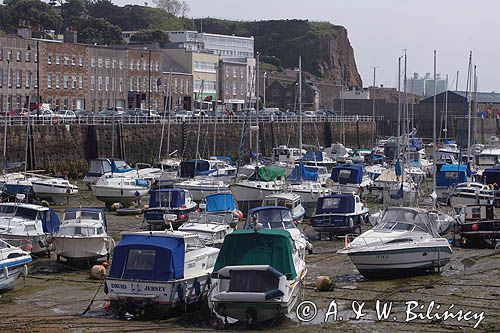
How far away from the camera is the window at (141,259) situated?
21.3 metres

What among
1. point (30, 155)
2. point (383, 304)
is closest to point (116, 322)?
point (383, 304)

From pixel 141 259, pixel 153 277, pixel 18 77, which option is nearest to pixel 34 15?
pixel 18 77

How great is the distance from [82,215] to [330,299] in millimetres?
9325

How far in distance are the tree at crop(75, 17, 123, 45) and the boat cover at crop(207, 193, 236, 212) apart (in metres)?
108

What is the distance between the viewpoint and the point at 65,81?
3155 inches

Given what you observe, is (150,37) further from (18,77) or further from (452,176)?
(452,176)

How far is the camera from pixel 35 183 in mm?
44438

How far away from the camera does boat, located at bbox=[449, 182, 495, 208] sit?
141ft

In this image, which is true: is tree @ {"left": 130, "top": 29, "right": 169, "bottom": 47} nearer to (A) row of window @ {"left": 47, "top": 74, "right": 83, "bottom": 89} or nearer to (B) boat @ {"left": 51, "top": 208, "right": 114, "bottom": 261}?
(A) row of window @ {"left": 47, "top": 74, "right": 83, "bottom": 89}

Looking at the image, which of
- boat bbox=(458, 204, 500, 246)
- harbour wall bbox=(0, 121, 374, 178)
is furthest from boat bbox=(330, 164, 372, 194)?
boat bbox=(458, 204, 500, 246)

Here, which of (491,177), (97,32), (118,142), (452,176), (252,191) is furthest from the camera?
(97,32)

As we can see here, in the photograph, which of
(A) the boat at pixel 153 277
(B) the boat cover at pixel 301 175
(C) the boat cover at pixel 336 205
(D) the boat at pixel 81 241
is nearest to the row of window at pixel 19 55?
(B) the boat cover at pixel 301 175

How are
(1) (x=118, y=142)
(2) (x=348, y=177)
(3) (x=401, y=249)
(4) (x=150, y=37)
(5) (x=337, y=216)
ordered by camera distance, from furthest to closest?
(4) (x=150, y=37) → (1) (x=118, y=142) → (2) (x=348, y=177) → (5) (x=337, y=216) → (3) (x=401, y=249)

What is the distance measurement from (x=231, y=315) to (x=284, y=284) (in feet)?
4.01
